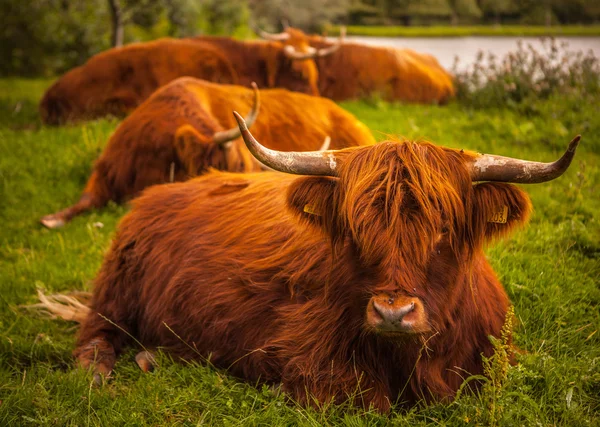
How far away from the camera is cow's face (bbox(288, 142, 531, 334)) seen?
276 cm

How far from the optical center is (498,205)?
295 centimetres

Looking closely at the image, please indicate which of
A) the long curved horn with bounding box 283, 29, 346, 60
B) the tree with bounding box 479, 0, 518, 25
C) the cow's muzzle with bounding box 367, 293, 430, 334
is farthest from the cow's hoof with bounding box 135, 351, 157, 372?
the long curved horn with bounding box 283, 29, 346, 60

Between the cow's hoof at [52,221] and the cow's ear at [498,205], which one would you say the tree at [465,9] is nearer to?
the cow's hoof at [52,221]

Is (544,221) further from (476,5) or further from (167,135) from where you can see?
(476,5)

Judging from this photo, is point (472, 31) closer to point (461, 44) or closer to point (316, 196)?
point (461, 44)

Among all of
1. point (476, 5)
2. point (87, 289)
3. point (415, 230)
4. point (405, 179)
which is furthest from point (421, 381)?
point (476, 5)

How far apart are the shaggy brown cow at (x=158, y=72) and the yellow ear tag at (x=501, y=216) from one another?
8.25 m

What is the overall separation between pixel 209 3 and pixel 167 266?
1670cm

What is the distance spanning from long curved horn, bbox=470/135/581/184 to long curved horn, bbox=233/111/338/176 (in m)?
0.64

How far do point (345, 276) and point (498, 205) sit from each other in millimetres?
753

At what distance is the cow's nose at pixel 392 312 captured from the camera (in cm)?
261

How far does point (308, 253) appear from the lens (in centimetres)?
344

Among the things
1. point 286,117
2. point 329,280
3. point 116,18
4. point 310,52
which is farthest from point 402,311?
point 116,18

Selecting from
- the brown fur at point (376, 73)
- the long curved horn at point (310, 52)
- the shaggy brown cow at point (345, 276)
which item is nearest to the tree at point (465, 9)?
the brown fur at point (376, 73)
